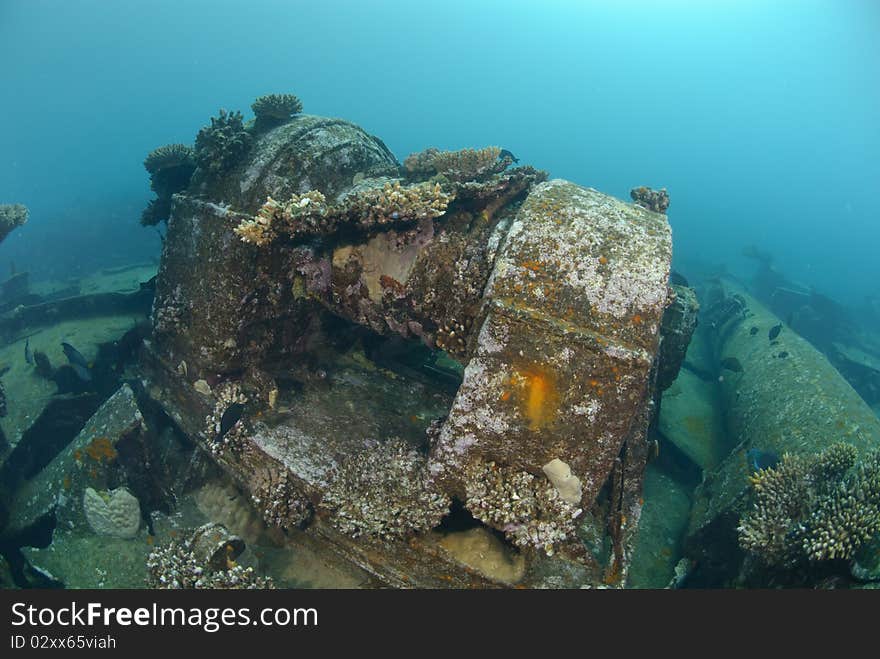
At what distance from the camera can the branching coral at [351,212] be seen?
203 inches

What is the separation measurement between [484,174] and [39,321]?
12076 millimetres

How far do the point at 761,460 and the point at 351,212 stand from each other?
6557 millimetres

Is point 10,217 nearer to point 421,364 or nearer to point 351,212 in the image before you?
point 351,212

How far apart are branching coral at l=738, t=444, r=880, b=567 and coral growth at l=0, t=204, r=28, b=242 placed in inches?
551

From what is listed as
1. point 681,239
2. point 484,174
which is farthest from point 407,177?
point 681,239

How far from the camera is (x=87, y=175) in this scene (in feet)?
257

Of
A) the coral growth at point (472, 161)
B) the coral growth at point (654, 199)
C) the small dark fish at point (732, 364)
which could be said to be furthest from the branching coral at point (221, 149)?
the small dark fish at point (732, 364)

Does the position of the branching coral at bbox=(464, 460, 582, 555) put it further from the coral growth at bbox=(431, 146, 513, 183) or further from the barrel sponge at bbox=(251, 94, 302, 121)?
the barrel sponge at bbox=(251, 94, 302, 121)

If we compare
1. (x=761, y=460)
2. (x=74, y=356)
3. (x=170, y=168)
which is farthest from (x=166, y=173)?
(x=761, y=460)

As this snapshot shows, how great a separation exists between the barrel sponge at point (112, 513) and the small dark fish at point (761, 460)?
8544mm

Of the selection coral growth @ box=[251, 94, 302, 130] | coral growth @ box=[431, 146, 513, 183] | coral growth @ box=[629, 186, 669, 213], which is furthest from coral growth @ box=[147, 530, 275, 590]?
coral growth @ box=[629, 186, 669, 213]

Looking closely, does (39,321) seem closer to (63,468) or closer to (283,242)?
(63,468)

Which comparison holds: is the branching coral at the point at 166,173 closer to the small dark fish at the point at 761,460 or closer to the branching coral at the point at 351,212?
the branching coral at the point at 351,212

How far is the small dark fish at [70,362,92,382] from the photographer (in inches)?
334
